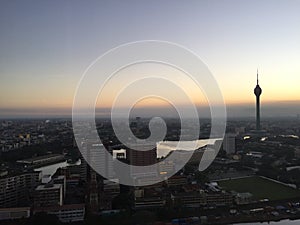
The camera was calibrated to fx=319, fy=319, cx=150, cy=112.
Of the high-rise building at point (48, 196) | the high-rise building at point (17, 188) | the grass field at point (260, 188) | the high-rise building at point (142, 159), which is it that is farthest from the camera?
the high-rise building at point (142, 159)

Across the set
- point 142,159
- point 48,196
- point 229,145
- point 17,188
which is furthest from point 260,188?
point 17,188

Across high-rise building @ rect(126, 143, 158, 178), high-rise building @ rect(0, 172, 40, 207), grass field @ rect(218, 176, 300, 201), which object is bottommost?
grass field @ rect(218, 176, 300, 201)

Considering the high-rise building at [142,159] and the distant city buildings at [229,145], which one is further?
the distant city buildings at [229,145]

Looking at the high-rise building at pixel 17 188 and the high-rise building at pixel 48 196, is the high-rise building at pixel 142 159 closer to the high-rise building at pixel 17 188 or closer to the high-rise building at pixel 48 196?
the high-rise building at pixel 48 196

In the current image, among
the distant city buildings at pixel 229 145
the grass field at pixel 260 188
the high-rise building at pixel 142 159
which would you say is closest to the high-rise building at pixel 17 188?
the high-rise building at pixel 142 159

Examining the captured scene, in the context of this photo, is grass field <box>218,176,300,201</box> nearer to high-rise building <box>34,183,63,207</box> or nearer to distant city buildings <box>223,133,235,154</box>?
distant city buildings <box>223,133,235,154</box>

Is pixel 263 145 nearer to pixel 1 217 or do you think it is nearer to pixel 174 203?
A: pixel 174 203

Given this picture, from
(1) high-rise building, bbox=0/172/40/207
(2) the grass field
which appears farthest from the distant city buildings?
(1) high-rise building, bbox=0/172/40/207

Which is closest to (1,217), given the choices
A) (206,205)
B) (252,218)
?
(206,205)
